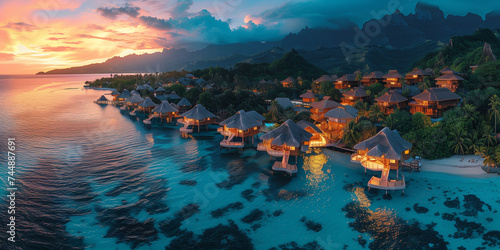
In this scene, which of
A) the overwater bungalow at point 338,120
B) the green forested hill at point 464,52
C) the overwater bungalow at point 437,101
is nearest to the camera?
Result: the overwater bungalow at point 338,120

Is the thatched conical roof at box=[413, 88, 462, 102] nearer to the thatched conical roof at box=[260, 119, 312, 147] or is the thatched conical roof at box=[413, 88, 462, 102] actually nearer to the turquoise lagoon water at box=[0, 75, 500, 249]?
the turquoise lagoon water at box=[0, 75, 500, 249]

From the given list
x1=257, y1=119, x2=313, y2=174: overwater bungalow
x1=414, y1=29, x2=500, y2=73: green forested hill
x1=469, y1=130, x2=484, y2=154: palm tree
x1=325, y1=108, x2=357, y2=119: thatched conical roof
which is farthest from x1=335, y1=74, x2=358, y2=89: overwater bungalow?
x1=257, y1=119, x2=313, y2=174: overwater bungalow

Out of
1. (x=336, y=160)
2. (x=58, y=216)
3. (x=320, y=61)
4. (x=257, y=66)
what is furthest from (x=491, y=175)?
(x=320, y=61)

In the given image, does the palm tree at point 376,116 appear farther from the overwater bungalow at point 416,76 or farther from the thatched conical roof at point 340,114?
the overwater bungalow at point 416,76

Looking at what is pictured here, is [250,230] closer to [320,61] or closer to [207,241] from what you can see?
[207,241]

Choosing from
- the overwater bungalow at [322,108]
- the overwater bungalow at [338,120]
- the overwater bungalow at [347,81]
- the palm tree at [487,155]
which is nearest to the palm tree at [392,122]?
the overwater bungalow at [338,120]

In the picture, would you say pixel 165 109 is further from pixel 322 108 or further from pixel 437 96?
pixel 437 96
